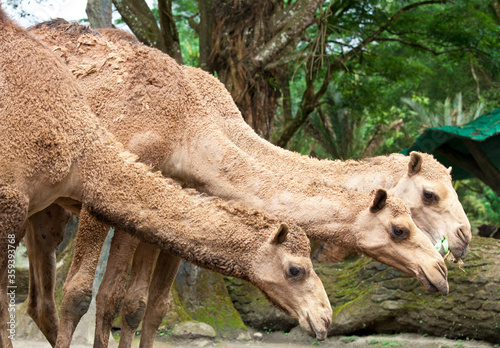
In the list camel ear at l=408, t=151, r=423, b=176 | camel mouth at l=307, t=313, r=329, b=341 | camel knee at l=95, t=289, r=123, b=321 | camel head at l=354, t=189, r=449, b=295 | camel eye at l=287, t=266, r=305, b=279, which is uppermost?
camel ear at l=408, t=151, r=423, b=176

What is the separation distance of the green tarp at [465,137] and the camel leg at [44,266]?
5.91 m

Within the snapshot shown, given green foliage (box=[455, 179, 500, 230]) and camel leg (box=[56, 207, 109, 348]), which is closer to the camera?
camel leg (box=[56, 207, 109, 348])

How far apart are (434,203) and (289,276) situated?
96.1 inches

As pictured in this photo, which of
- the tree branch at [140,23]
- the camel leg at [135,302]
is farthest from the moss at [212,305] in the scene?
the tree branch at [140,23]

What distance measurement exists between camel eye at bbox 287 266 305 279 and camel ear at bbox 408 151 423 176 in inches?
94.3

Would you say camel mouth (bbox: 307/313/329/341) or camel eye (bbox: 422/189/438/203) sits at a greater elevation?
camel eye (bbox: 422/189/438/203)

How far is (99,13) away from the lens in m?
8.95

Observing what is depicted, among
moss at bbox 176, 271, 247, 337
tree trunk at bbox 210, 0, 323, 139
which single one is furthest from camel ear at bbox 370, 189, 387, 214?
tree trunk at bbox 210, 0, 323, 139

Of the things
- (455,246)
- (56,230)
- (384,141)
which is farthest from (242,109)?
(384,141)

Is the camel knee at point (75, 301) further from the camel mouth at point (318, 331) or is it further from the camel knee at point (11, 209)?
the camel mouth at point (318, 331)

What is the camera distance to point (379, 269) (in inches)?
357

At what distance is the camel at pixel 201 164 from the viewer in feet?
14.5

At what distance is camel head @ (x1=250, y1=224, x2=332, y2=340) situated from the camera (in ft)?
11.8

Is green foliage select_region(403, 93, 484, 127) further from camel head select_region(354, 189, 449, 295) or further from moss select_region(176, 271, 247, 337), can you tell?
camel head select_region(354, 189, 449, 295)
